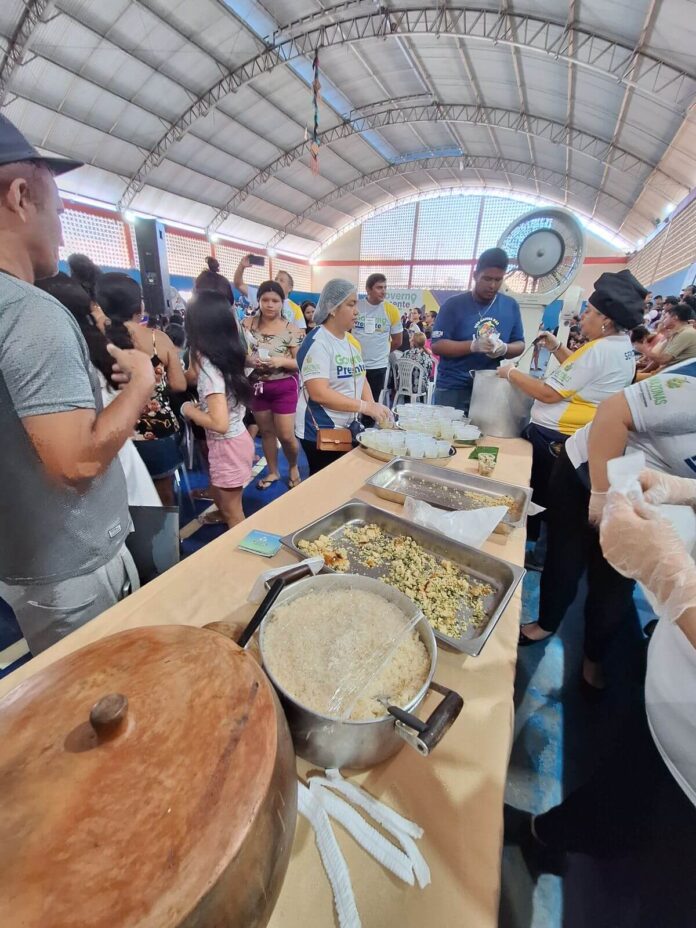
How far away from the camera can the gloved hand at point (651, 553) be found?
780mm

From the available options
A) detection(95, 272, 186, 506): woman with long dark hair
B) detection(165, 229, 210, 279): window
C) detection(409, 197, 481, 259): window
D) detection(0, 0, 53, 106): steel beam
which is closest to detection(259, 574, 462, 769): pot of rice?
detection(95, 272, 186, 506): woman with long dark hair

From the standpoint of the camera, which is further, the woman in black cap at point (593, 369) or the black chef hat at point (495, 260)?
the black chef hat at point (495, 260)

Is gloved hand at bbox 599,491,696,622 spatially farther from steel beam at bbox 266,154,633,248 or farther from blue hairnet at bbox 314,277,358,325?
steel beam at bbox 266,154,633,248

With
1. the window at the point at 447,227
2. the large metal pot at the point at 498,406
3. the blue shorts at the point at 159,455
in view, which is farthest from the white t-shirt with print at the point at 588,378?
the window at the point at 447,227

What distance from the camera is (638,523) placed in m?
0.88

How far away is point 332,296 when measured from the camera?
6.97 feet

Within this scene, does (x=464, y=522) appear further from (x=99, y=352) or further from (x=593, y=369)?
(x=99, y=352)

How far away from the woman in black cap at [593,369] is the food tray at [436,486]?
22.3 inches

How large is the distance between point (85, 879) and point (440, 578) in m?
0.87

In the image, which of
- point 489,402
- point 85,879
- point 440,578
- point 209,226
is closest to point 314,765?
point 85,879

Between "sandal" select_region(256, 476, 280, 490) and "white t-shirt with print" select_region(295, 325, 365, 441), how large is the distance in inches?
52.9

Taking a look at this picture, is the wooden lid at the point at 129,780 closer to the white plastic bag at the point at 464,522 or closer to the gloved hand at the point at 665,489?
the white plastic bag at the point at 464,522

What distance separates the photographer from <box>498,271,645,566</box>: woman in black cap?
1742 mm

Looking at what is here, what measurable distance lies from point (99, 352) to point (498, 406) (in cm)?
203
